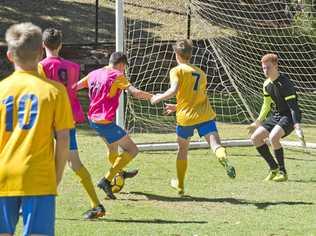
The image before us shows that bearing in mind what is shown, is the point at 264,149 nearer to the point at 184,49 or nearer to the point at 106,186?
the point at 184,49

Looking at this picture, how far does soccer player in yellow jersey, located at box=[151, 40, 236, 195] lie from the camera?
7.69m

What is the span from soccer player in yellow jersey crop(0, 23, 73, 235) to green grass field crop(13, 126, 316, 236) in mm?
2173

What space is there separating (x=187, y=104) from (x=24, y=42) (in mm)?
3976

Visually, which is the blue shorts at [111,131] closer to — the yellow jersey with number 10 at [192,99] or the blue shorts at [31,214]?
the yellow jersey with number 10 at [192,99]

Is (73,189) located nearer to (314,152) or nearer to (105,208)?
(105,208)

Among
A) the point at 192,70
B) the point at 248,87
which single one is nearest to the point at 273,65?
the point at 192,70

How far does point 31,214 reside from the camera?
403cm

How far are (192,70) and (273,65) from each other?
132 centimetres

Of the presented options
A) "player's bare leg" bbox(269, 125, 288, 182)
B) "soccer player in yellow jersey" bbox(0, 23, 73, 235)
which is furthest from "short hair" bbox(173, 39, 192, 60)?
"soccer player in yellow jersey" bbox(0, 23, 73, 235)

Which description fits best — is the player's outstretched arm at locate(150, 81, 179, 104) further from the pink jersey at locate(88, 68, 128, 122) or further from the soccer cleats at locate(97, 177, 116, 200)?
the soccer cleats at locate(97, 177, 116, 200)

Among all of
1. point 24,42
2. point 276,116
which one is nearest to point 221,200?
point 276,116

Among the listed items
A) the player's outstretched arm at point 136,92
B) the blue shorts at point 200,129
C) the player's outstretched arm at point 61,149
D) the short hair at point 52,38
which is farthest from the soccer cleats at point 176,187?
the player's outstretched arm at point 61,149

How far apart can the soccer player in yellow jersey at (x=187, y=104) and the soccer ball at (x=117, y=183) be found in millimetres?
592

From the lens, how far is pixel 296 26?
43.1 ft
